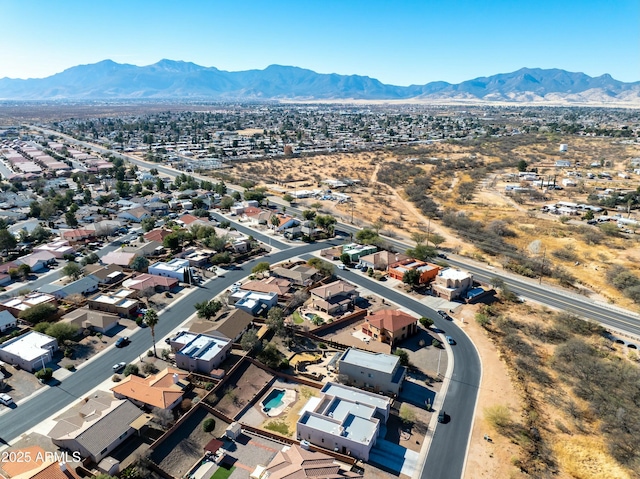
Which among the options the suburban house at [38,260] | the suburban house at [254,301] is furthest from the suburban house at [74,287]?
the suburban house at [254,301]

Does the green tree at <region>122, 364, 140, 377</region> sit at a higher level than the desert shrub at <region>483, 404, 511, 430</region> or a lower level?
higher

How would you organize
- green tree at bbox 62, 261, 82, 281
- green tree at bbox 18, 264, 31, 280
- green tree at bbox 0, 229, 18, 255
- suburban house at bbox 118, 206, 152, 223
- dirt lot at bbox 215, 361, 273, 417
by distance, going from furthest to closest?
suburban house at bbox 118, 206, 152, 223 → green tree at bbox 0, 229, 18, 255 → green tree at bbox 18, 264, 31, 280 → green tree at bbox 62, 261, 82, 281 → dirt lot at bbox 215, 361, 273, 417

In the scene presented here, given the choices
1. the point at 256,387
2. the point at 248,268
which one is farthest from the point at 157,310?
the point at 256,387

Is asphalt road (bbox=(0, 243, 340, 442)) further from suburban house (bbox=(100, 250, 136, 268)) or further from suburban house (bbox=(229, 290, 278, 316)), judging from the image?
suburban house (bbox=(100, 250, 136, 268))

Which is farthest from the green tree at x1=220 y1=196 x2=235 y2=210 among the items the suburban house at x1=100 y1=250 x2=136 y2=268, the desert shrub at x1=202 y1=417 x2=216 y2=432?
the desert shrub at x1=202 y1=417 x2=216 y2=432

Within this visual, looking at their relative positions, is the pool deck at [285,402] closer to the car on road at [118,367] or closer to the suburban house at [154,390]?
the suburban house at [154,390]

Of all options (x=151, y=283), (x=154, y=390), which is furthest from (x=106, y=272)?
(x=154, y=390)

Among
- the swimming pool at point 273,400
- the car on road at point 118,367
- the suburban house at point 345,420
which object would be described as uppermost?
the suburban house at point 345,420
